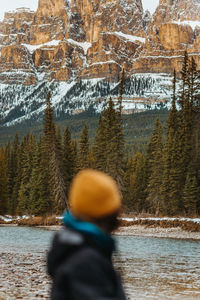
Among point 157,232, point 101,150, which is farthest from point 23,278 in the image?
point 101,150

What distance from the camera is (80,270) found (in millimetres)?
2504

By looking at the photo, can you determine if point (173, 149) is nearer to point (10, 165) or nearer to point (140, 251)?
point (140, 251)

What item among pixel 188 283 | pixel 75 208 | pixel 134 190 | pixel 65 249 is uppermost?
pixel 75 208

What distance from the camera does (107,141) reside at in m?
51.6

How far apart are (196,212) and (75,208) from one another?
3985cm

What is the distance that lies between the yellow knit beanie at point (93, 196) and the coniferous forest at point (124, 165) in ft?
120

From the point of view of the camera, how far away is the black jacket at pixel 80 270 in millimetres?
2502

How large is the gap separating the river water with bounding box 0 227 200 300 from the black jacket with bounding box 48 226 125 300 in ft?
25.2

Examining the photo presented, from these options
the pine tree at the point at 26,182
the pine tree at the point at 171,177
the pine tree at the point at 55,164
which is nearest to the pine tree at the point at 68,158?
the pine tree at the point at 55,164

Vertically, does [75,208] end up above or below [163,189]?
above

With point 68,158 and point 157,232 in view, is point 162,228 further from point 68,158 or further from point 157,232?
point 68,158

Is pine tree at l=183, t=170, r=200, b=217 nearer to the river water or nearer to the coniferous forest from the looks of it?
the coniferous forest

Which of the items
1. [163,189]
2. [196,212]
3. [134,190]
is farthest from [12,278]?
[134,190]

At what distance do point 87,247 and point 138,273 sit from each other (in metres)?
12.0
